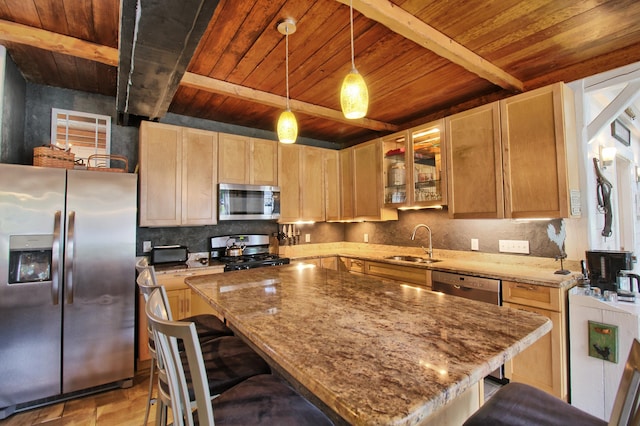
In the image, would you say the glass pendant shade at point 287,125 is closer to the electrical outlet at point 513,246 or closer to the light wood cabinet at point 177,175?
the light wood cabinet at point 177,175

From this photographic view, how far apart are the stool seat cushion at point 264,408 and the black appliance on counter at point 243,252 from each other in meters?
2.20

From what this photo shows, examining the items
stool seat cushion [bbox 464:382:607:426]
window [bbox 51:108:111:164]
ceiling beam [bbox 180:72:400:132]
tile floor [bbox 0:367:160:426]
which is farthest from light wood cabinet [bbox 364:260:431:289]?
window [bbox 51:108:111:164]

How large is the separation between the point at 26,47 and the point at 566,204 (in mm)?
4201

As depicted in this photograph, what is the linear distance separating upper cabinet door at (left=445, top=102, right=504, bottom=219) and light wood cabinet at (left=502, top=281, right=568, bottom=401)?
2.39ft

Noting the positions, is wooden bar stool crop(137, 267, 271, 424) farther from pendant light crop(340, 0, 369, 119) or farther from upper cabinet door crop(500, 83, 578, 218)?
upper cabinet door crop(500, 83, 578, 218)

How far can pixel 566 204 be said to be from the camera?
90.0 inches

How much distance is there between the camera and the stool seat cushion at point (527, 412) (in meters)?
0.91

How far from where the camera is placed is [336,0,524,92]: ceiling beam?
1.70 metres

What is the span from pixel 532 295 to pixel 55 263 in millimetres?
3545

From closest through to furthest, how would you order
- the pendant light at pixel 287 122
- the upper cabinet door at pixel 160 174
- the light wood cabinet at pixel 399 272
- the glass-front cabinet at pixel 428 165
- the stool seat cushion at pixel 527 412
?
the stool seat cushion at pixel 527 412 → the pendant light at pixel 287 122 → the light wood cabinet at pixel 399 272 → the upper cabinet door at pixel 160 174 → the glass-front cabinet at pixel 428 165

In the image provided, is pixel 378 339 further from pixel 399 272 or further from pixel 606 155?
pixel 606 155

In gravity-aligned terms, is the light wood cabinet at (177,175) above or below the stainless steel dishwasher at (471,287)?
above

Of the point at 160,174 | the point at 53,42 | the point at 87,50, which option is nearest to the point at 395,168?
the point at 160,174

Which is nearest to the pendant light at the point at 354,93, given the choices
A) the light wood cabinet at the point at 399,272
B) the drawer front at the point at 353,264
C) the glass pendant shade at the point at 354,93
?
the glass pendant shade at the point at 354,93
